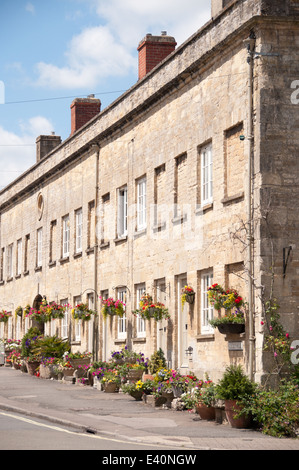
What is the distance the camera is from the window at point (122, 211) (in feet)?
82.3

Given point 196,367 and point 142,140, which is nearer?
point 196,367

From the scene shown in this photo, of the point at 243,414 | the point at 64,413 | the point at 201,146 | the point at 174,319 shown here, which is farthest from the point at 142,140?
the point at 243,414

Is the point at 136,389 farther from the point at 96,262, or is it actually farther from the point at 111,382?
the point at 96,262

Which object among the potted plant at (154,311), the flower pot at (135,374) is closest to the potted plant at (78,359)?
the flower pot at (135,374)

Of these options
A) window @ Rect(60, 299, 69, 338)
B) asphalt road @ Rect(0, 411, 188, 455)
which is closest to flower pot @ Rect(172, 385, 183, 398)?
asphalt road @ Rect(0, 411, 188, 455)

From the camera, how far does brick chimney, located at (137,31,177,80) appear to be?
81.9 feet

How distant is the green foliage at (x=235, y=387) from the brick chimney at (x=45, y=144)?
76.0 ft

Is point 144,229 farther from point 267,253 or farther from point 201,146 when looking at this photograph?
point 267,253

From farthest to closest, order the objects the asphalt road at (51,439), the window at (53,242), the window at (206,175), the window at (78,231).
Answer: the window at (53,242), the window at (78,231), the window at (206,175), the asphalt road at (51,439)

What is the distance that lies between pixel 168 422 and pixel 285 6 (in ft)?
28.3

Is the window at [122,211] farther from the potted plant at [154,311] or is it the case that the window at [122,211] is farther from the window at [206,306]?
the window at [206,306]

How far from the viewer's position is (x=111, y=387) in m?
22.6
